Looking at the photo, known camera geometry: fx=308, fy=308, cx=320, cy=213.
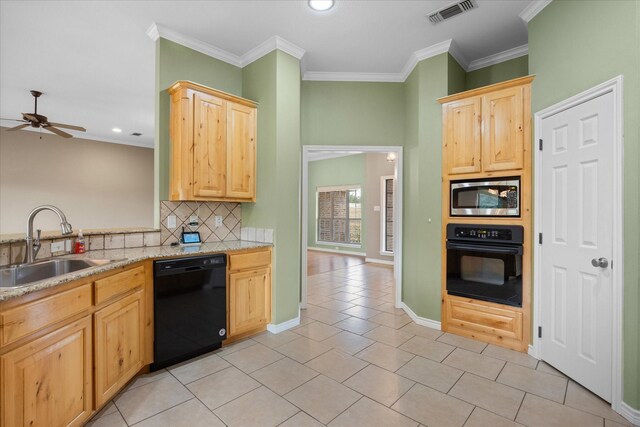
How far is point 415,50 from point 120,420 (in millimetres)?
4138

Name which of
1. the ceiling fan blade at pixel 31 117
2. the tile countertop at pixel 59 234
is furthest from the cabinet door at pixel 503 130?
the ceiling fan blade at pixel 31 117

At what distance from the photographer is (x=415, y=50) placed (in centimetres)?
344

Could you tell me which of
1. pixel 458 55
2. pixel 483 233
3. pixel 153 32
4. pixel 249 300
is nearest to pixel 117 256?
pixel 249 300

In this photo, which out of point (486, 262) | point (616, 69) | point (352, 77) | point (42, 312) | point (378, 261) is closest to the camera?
point (42, 312)

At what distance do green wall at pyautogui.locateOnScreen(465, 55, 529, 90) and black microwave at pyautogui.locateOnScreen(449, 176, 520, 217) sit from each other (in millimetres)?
1400

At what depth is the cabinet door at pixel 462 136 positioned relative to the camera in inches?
120

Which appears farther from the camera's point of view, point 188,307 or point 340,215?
point 340,215

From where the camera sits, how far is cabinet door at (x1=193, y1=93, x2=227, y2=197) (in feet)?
9.61

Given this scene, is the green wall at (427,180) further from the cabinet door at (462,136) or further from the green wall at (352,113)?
the green wall at (352,113)

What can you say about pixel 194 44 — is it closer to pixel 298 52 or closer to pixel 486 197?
pixel 298 52

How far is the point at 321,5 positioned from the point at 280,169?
5.04 feet

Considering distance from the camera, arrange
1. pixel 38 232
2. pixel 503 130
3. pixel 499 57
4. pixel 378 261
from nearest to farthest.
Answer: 1. pixel 38 232
2. pixel 503 130
3. pixel 499 57
4. pixel 378 261

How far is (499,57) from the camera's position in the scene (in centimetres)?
350

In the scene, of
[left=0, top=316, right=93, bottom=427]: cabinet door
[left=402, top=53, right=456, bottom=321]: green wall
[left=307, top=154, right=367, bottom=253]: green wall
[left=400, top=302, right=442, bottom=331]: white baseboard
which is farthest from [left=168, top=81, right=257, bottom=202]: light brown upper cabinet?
[left=307, top=154, right=367, bottom=253]: green wall
